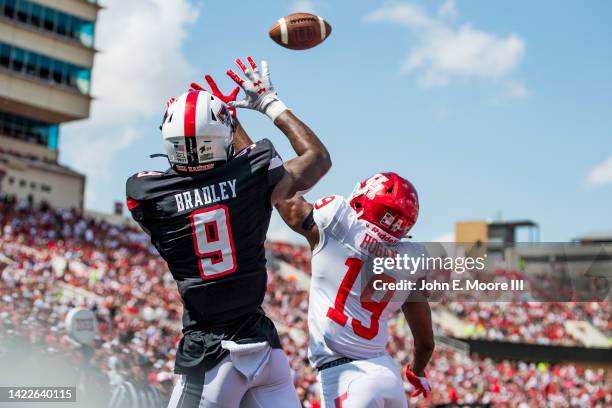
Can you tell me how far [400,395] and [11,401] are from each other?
5.19 meters

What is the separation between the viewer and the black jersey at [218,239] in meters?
3.31

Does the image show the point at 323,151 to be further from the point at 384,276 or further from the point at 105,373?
the point at 105,373

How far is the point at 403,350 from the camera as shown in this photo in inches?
916

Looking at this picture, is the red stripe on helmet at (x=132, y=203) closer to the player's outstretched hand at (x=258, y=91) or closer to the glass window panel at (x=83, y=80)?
the player's outstretched hand at (x=258, y=91)

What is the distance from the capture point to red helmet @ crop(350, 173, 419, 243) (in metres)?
3.91

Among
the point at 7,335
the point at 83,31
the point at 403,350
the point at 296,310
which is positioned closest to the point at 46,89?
the point at 83,31

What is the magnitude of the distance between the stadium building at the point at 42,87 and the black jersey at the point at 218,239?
34750mm

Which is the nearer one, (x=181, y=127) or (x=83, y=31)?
(x=181, y=127)

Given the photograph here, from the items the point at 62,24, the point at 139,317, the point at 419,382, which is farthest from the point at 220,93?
the point at 62,24

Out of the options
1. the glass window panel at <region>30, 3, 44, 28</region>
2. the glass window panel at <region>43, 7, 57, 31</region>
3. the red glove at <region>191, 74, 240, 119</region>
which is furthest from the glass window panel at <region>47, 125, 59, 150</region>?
the red glove at <region>191, 74, 240, 119</region>

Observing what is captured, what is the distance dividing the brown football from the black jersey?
1.72 metres

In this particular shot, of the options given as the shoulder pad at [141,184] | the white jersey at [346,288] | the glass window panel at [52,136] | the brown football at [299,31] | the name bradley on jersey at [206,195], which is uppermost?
the glass window panel at [52,136]

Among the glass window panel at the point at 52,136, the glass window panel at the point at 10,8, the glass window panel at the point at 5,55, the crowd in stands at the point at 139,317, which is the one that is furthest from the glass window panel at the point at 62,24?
the crowd in stands at the point at 139,317

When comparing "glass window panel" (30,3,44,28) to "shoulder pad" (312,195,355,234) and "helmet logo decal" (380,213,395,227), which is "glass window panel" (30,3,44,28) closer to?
"shoulder pad" (312,195,355,234)
